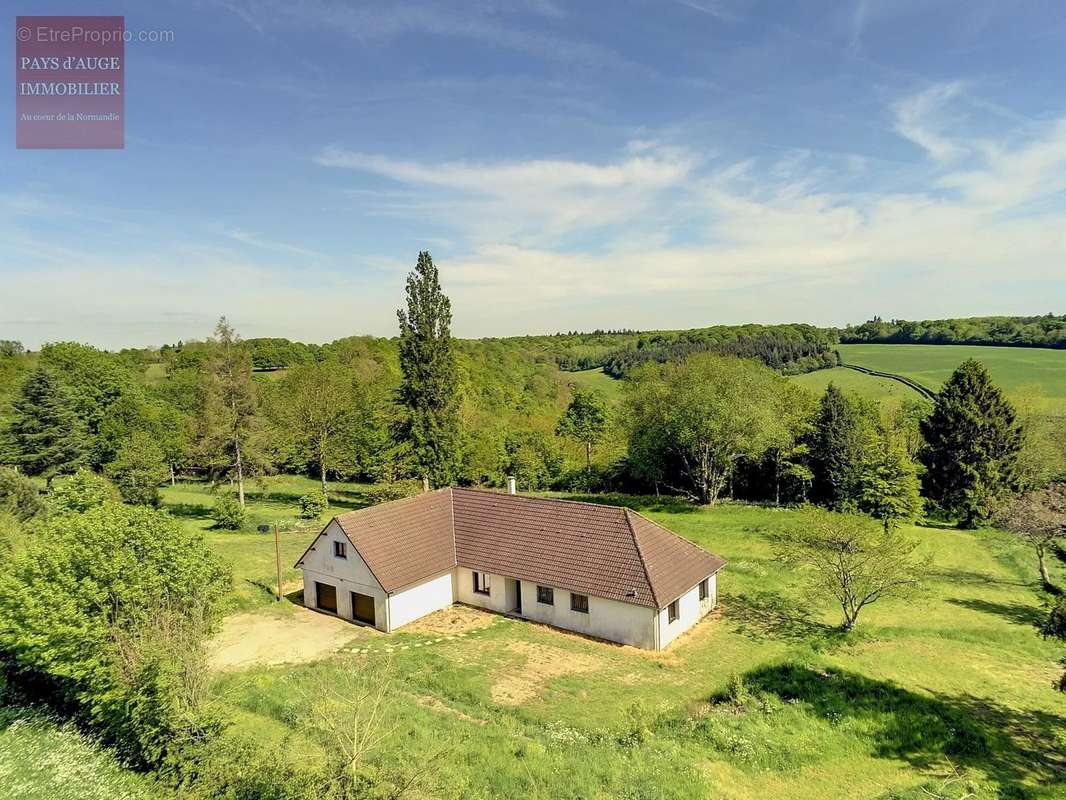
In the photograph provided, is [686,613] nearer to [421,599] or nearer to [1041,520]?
[421,599]

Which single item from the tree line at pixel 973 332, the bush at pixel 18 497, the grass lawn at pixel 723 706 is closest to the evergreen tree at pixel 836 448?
the grass lawn at pixel 723 706

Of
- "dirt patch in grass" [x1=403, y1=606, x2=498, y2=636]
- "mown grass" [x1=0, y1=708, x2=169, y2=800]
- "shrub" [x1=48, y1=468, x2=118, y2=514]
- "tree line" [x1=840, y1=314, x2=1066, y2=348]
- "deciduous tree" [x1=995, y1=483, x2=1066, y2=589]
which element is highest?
A: "tree line" [x1=840, y1=314, x2=1066, y2=348]

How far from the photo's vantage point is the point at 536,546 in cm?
2861

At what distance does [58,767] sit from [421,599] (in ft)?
47.1

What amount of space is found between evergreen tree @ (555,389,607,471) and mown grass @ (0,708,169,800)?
5078 cm

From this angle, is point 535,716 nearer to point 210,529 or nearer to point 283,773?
point 283,773

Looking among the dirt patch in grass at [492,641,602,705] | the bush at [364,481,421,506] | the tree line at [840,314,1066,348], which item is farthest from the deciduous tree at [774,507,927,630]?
the tree line at [840,314,1066,348]

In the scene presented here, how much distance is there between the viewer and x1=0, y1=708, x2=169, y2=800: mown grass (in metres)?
14.6

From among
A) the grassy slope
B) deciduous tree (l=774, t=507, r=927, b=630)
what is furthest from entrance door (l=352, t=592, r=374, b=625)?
the grassy slope

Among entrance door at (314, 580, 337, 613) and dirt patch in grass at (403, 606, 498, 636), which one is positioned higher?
entrance door at (314, 580, 337, 613)

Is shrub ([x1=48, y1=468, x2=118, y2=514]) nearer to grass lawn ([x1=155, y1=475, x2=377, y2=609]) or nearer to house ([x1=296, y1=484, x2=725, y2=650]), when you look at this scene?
grass lawn ([x1=155, y1=475, x2=377, y2=609])

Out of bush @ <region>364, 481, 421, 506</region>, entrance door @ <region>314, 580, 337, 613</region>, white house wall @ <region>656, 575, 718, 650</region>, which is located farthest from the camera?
bush @ <region>364, 481, 421, 506</region>

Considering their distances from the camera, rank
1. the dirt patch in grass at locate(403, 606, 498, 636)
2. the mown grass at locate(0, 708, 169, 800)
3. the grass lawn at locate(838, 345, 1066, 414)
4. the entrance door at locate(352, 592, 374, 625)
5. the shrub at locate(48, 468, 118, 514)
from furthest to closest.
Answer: the grass lawn at locate(838, 345, 1066, 414), the shrub at locate(48, 468, 118, 514), the entrance door at locate(352, 592, 374, 625), the dirt patch in grass at locate(403, 606, 498, 636), the mown grass at locate(0, 708, 169, 800)

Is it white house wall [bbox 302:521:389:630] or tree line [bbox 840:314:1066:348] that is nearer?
white house wall [bbox 302:521:389:630]
